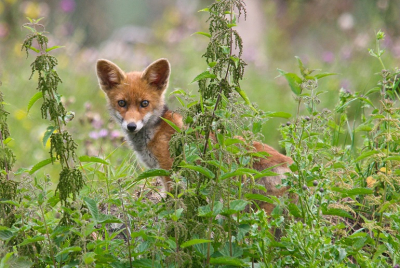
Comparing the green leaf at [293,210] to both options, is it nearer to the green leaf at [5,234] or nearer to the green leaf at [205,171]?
the green leaf at [205,171]

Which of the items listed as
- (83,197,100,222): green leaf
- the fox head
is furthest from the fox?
(83,197,100,222): green leaf

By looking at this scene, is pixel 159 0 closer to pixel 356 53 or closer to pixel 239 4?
pixel 356 53

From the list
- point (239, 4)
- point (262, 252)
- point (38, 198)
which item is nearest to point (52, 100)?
point (38, 198)

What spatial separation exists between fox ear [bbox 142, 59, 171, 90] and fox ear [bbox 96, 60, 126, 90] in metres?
0.26

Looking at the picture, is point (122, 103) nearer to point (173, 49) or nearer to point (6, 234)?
point (6, 234)

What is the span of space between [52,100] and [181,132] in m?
0.65

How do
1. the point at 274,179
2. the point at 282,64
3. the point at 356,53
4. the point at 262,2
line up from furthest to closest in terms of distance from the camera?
the point at 262,2, the point at 282,64, the point at 356,53, the point at 274,179

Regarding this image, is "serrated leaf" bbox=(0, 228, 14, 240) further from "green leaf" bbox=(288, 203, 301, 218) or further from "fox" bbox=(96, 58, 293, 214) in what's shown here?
"fox" bbox=(96, 58, 293, 214)

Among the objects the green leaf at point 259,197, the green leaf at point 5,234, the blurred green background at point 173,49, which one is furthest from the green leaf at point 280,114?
the blurred green background at point 173,49

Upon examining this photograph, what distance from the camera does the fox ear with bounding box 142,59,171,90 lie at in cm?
546

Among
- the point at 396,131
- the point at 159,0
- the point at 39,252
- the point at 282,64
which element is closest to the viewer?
the point at 39,252

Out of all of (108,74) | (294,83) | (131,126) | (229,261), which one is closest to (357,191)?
(294,83)

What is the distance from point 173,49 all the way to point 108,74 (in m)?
6.96

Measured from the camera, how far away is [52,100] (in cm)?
259
